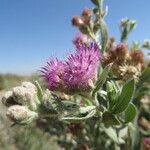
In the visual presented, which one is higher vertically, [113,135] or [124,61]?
[124,61]

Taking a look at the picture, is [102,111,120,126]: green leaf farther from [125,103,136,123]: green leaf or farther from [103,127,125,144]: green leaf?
[103,127,125,144]: green leaf

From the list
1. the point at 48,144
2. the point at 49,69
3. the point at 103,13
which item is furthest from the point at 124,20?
the point at 48,144

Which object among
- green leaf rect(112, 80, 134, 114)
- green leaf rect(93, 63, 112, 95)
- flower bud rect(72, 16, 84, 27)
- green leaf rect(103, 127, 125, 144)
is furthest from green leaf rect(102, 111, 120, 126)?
flower bud rect(72, 16, 84, 27)

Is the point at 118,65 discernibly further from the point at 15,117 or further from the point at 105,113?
the point at 15,117

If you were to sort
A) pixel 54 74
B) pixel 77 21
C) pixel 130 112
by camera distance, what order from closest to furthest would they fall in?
pixel 54 74, pixel 130 112, pixel 77 21

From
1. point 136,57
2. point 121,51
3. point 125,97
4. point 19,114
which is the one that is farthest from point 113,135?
point 19,114

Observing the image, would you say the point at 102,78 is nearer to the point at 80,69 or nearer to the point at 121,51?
the point at 80,69

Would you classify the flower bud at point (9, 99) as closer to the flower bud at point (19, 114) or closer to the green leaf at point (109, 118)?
→ the flower bud at point (19, 114)
